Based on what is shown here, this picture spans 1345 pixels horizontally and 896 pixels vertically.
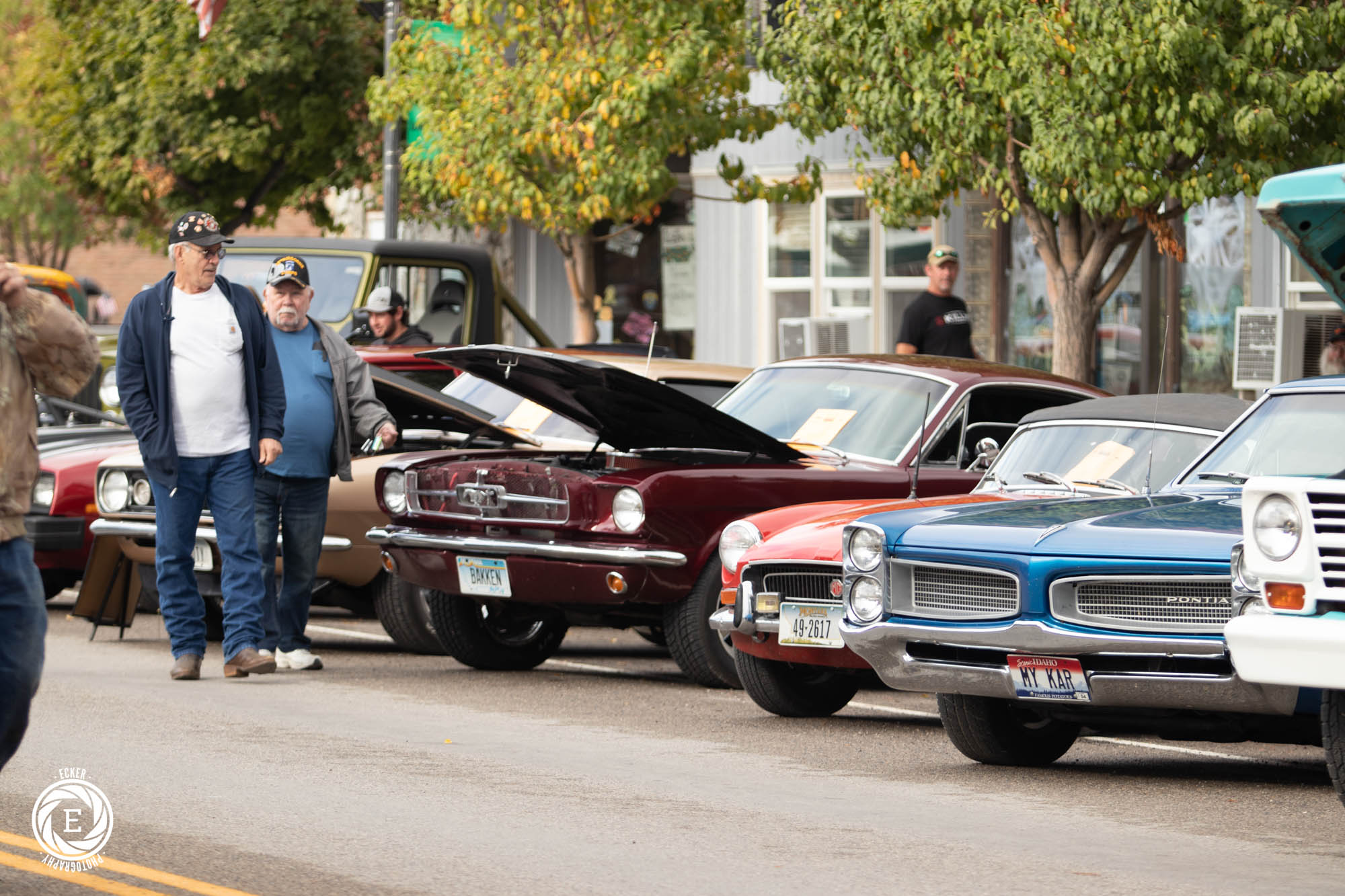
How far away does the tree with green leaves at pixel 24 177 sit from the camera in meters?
39.2

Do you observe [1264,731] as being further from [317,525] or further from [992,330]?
[992,330]

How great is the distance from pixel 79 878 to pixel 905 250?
18604mm

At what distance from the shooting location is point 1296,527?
6.36 m

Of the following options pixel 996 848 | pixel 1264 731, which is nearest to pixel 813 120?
pixel 1264 731

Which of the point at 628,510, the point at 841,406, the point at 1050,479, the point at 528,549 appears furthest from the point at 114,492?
the point at 1050,479

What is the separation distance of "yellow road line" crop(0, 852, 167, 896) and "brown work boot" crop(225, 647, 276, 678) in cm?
439

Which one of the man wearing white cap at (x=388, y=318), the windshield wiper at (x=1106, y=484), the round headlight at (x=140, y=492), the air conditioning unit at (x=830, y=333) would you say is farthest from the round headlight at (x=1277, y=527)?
the air conditioning unit at (x=830, y=333)

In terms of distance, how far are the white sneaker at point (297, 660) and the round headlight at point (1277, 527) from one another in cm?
595

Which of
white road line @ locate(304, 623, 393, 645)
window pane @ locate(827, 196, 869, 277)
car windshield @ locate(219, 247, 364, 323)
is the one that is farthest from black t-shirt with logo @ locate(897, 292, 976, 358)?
window pane @ locate(827, 196, 869, 277)

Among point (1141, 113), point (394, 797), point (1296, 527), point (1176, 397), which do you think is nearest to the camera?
point (1296, 527)

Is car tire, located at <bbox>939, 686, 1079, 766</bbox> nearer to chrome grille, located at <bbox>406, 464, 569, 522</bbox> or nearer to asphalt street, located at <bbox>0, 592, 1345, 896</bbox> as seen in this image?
asphalt street, located at <bbox>0, 592, 1345, 896</bbox>

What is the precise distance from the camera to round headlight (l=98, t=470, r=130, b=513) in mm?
12172

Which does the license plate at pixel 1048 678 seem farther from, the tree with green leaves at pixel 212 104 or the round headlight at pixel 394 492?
the tree with green leaves at pixel 212 104

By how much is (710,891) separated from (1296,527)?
6.46 ft
